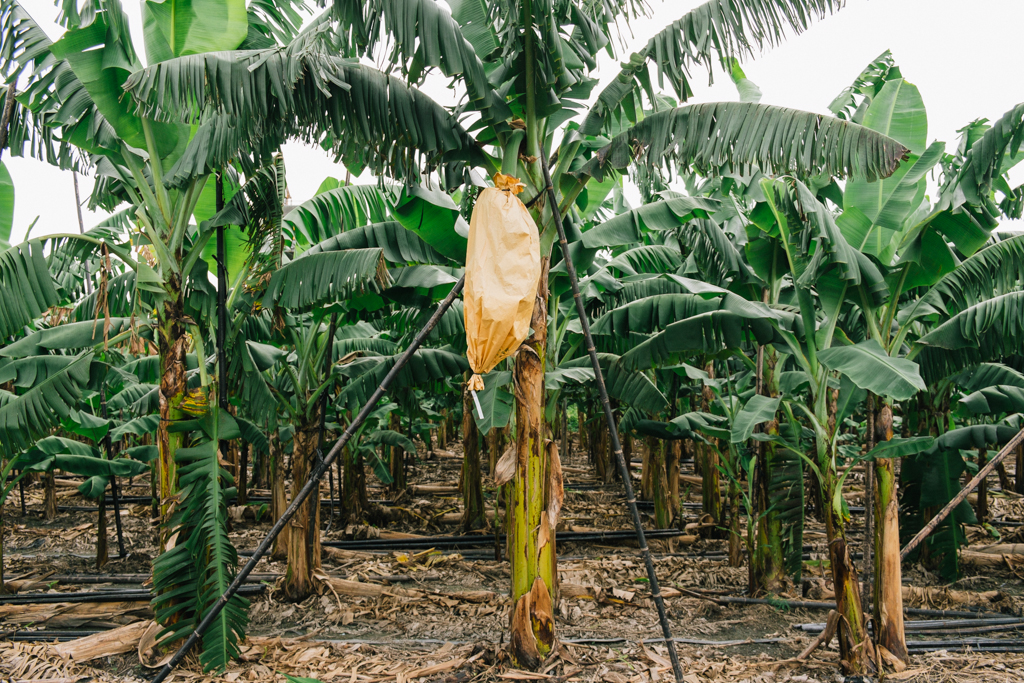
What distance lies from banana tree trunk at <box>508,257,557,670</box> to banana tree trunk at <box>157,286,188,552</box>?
2488 mm

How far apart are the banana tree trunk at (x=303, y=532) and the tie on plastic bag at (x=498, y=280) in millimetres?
3660

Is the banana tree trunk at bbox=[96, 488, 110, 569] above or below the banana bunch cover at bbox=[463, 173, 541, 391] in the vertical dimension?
below

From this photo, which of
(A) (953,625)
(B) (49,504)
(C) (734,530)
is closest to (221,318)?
(C) (734,530)

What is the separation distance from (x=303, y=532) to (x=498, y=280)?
4.25m

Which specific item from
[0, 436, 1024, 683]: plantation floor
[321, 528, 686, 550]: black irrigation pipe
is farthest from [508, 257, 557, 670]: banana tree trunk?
[321, 528, 686, 550]: black irrigation pipe

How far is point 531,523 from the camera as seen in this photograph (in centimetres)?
418

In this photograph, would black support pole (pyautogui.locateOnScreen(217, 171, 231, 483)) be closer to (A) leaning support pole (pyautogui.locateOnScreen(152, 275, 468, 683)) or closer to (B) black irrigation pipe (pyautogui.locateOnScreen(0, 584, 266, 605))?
(A) leaning support pole (pyautogui.locateOnScreen(152, 275, 468, 683))

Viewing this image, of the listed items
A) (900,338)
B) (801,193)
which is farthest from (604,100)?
(900,338)

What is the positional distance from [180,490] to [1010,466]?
745 inches

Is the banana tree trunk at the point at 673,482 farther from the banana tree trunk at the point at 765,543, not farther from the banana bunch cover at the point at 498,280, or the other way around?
the banana bunch cover at the point at 498,280

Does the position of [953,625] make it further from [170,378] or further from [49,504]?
[49,504]

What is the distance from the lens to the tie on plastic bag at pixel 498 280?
3.26 metres

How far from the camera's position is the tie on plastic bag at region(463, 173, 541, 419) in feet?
10.7

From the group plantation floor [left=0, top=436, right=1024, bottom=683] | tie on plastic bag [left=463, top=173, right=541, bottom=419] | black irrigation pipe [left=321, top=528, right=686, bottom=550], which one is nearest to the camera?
tie on plastic bag [left=463, top=173, right=541, bottom=419]
